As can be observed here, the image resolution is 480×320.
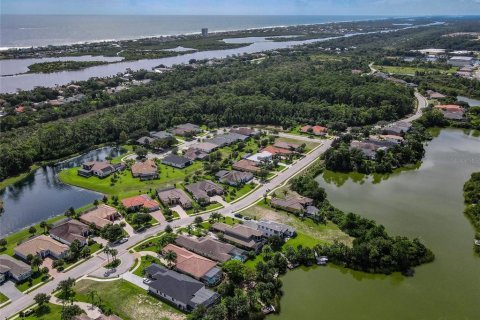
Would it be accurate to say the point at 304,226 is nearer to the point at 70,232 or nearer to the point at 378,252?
the point at 378,252

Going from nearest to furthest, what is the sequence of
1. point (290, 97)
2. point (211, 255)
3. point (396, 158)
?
point (211, 255), point (396, 158), point (290, 97)

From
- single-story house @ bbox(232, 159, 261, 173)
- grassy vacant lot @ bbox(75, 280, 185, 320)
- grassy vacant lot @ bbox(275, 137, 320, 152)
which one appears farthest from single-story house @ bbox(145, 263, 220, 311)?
grassy vacant lot @ bbox(275, 137, 320, 152)

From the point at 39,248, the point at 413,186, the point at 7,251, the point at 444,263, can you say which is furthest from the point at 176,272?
the point at 413,186

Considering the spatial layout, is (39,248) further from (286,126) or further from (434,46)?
(434,46)

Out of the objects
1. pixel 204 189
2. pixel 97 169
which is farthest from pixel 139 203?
pixel 97 169

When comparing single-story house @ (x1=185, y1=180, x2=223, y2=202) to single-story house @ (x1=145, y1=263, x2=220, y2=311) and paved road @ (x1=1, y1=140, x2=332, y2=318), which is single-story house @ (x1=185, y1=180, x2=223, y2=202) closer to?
paved road @ (x1=1, y1=140, x2=332, y2=318)
